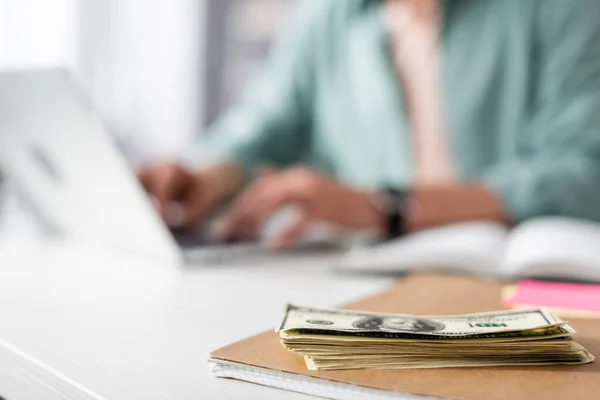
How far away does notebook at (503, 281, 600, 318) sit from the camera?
67cm

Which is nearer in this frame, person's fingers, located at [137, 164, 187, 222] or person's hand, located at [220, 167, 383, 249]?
person's hand, located at [220, 167, 383, 249]

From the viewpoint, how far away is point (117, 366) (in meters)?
0.54

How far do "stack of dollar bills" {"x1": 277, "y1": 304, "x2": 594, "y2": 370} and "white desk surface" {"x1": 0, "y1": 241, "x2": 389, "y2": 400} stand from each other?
0.04 meters

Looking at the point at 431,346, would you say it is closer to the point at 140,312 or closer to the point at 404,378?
the point at 404,378

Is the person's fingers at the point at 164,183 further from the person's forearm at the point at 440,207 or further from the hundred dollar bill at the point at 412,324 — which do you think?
the hundred dollar bill at the point at 412,324

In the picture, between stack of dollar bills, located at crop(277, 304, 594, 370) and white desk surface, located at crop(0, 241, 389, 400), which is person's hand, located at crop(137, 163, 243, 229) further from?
stack of dollar bills, located at crop(277, 304, 594, 370)

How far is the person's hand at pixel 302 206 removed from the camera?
1092 mm

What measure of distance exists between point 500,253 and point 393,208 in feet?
0.78

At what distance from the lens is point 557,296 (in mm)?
737

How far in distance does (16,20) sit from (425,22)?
2.28 metres

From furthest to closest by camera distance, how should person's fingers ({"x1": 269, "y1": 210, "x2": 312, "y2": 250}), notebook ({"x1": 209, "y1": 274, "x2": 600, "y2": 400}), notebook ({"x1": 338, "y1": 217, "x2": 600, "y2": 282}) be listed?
person's fingers ({"x1": 269, "y1": 210, "x2": 312, "y2": 250}) → notebook ({"x1": 338, "y1": 217, "x2": 600, "y2": 282}) → notebook ({"x1": 209, "y1": 274, "x2": 600, "y2": 400})

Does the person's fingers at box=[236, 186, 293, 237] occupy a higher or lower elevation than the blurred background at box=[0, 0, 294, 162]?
lower

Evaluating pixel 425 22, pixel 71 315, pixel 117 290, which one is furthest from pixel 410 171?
pixel 71 315

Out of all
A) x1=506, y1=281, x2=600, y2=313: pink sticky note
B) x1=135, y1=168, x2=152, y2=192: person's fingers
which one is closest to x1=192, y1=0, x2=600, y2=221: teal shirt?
x1=135, y1=168, x2=152, y2=192: person's fingers
